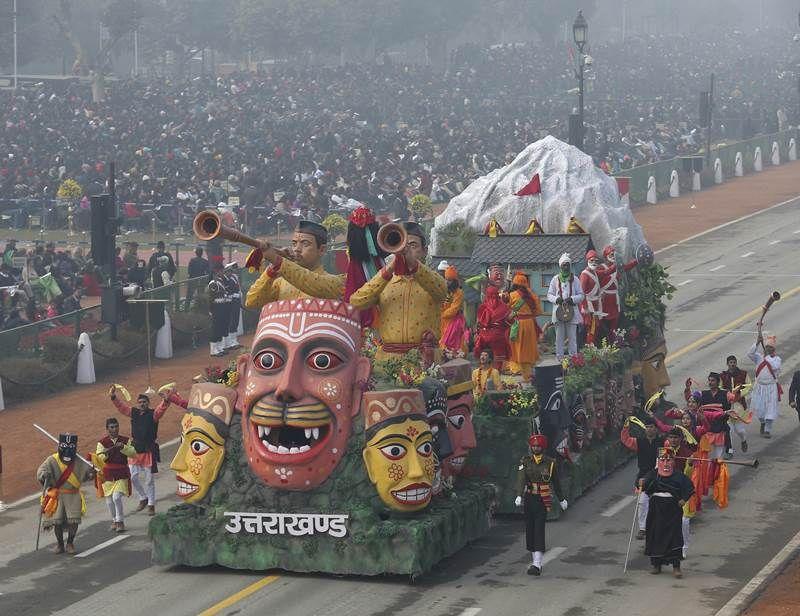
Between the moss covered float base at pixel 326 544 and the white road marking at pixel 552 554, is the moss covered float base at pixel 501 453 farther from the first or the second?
the moss covered float base at pixel 326 544

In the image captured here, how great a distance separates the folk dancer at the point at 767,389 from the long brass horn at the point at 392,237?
10.5 m

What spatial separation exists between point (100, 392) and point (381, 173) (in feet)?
84.7

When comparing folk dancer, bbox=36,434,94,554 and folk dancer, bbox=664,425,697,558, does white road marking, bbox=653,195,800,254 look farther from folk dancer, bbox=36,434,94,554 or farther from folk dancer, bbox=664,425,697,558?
folk dancer, bbox=36,434,94,554

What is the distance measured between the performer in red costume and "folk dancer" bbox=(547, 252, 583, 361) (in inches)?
66.7

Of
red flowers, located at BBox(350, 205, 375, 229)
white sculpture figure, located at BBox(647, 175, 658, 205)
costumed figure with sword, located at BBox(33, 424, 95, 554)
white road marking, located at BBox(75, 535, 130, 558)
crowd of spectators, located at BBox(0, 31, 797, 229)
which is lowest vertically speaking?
white road marking, located at BBox(75, 535, 130, 558)

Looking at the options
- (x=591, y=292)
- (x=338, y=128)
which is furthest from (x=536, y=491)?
(x=338, y=128)

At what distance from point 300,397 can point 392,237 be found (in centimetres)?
230

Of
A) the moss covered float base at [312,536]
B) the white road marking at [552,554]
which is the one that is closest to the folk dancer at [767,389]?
the white road marking at [552,554]

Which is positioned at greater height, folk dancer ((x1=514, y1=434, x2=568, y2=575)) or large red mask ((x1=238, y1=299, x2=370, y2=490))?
large red mask ((x1=238, y1=299, x2=370, y2=490))

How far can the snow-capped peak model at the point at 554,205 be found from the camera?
30047 millimetres

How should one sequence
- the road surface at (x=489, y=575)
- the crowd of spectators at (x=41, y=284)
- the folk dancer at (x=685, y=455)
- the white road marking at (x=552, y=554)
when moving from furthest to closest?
the crowd of spectators at (x=41, y=284), the white road marking at (x=552, y=554), the folk dancer at (x=685, y=455), the road surface at (x=489, y=575)

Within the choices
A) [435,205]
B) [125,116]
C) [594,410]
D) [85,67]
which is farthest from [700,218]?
[85,67]

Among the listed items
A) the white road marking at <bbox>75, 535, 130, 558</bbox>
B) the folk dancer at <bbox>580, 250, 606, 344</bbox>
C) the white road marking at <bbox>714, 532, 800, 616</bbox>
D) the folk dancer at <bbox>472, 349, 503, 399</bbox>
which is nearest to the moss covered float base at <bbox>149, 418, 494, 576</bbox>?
the white road marking at <bbox>75, 535, 130, 558</bbox>

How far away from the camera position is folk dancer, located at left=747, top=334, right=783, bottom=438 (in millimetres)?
30969
